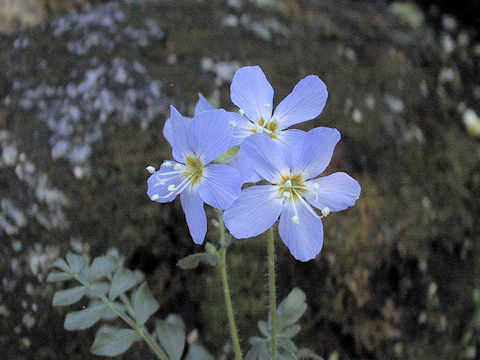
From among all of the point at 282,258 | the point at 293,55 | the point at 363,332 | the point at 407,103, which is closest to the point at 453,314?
the point at 363,332

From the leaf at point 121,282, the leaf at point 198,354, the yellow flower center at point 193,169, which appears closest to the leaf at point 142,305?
the leaf at point 121,282

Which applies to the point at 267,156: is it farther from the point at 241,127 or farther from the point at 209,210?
the point at 209,210

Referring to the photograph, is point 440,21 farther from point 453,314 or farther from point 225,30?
point 453,314

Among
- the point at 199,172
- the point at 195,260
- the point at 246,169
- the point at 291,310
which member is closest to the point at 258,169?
the point at 246,169

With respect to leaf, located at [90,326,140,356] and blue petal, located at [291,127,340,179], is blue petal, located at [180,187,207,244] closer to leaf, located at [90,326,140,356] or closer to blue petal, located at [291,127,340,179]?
blue petal, located at [291,127,340,179]

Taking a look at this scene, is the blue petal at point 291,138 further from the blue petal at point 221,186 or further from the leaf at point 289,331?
the leaf at point 289,331
